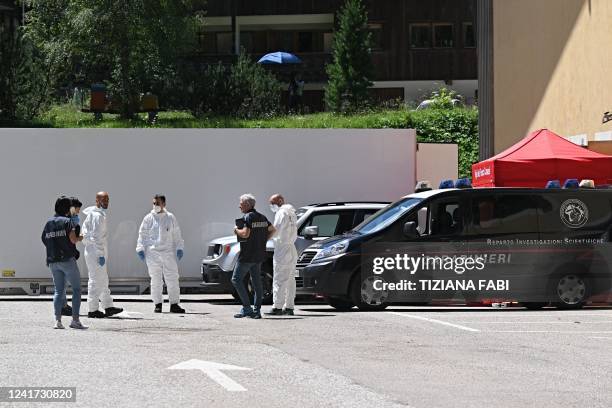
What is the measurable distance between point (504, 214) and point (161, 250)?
505cm

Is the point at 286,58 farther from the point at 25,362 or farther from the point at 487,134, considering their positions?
the point at 25,362

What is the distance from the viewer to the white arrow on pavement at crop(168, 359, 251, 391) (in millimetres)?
11180

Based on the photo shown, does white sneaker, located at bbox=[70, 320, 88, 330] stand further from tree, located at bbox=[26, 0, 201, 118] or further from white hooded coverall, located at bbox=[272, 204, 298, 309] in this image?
tree, located at bbox=[26, 0, 201, 118]

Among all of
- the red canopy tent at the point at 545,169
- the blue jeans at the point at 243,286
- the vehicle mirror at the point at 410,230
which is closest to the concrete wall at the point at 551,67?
the red canopy tent at the point at 545,169

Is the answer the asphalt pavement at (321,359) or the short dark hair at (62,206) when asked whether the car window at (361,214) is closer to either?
the asphalt pavement at (321,359)

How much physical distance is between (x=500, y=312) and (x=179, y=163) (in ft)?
22.2

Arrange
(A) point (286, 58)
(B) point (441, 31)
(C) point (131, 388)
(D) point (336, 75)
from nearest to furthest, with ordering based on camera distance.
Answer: (C) point (131, 388)
(D) point (336, 75)
(A) point (286, 58)
(B) point (441, 31)

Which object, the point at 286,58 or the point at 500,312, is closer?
the point at 500,312

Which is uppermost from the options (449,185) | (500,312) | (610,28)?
(610,28)

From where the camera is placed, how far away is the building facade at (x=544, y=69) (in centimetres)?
2566

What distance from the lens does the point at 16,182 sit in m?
23.3

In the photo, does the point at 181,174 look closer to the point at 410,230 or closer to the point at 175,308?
the point at 175,308

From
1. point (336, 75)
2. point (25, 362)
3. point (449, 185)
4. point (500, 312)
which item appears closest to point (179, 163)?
point (449, 185)

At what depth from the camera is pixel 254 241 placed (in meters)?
19.1
